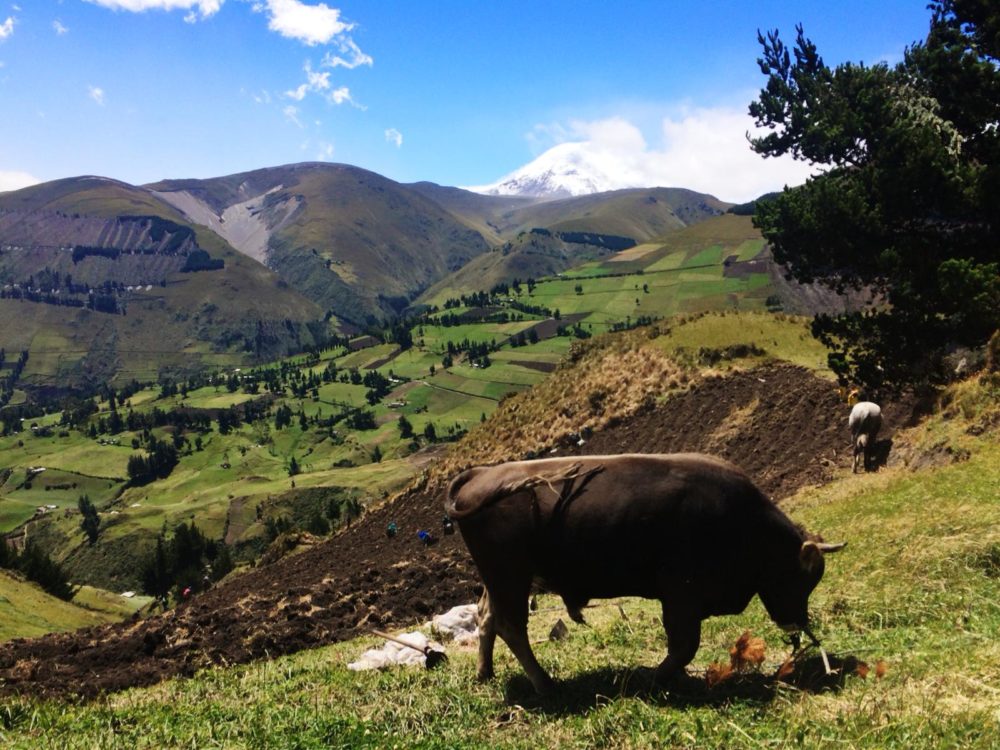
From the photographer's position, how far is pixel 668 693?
760 cm

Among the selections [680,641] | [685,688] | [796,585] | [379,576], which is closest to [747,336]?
[379,576]

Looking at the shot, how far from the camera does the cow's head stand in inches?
326

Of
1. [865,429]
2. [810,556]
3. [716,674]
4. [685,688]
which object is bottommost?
[685,688]

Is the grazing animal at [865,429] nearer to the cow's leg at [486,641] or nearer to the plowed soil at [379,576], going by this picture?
the plowed soil at [379,576]

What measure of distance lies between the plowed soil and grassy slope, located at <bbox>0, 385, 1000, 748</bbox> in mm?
3179

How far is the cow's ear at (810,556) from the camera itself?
8.20 m

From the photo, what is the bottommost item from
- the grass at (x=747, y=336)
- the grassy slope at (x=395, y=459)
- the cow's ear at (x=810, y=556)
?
the grassy slope at (x=395, y=459)

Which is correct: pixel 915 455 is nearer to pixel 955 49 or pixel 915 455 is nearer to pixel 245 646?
pixel 955 49

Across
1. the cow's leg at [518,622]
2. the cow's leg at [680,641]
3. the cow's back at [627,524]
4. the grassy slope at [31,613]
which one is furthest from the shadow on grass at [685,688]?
the grassy slope at [31,613]

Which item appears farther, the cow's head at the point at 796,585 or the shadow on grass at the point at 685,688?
the cow's head at the point at 796,585

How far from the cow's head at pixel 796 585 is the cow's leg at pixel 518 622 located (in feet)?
9.72

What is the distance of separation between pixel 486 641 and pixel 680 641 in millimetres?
2552

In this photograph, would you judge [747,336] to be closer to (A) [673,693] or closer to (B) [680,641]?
(B) [680,641]

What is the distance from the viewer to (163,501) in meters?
186
